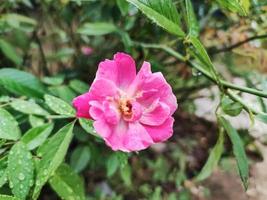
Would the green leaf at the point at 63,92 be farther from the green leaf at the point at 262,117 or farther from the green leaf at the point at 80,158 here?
the green leaf at the point at 262,117

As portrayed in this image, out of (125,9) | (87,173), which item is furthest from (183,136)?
(125,9)

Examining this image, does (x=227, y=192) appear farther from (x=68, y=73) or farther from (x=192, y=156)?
(x=68, y=73)

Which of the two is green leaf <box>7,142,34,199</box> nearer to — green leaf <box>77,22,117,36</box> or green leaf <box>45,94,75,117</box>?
green leaf <box>45,94,75,117</box>

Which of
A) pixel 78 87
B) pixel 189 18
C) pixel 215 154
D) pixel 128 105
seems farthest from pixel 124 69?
pixel 78 87

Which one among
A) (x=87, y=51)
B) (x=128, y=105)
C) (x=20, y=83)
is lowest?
(x=87, y=51)

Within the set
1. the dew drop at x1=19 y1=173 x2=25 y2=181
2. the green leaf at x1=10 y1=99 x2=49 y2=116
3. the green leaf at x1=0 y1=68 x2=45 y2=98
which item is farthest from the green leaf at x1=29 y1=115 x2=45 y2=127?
the dew drop at x1=19 y1=173 x2=25 y2=181

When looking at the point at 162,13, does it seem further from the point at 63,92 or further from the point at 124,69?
the point at 63,92
